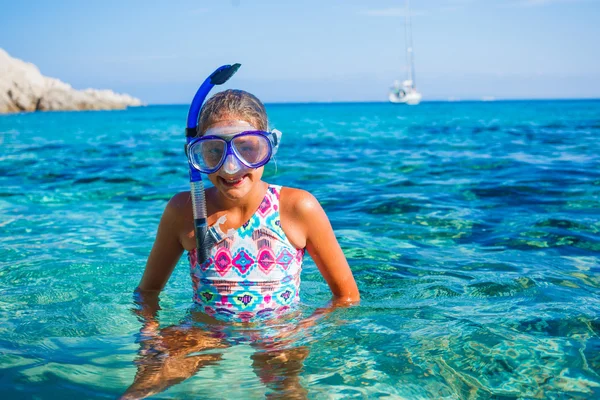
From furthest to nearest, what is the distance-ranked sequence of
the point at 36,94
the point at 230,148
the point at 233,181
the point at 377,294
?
the point at 36,94, the point at 377,294, the point at 233,181, the point at 230,148

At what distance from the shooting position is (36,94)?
6281cm

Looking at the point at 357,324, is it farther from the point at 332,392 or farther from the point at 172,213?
the point at 172,213

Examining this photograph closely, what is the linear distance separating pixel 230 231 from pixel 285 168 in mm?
8873

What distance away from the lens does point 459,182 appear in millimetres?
9031

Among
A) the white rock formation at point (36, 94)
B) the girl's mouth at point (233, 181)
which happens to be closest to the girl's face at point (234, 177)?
the girl's mouth at point (233, 181)

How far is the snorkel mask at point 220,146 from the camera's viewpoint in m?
2.55

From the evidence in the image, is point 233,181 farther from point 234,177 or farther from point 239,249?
point 239,249

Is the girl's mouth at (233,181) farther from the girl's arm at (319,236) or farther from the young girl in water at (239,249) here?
the girl's arm at (319,236)

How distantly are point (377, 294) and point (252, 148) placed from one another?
1.77 metres

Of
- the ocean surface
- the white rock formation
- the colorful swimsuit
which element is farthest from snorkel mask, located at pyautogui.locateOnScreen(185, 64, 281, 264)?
the white rock formation

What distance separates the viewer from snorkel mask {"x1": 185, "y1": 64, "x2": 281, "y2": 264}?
8.38 feet

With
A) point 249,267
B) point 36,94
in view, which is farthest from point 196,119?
point 36,94

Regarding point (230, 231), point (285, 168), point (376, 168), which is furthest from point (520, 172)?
point (230, 231)

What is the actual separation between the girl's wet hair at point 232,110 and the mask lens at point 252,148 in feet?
0.31
